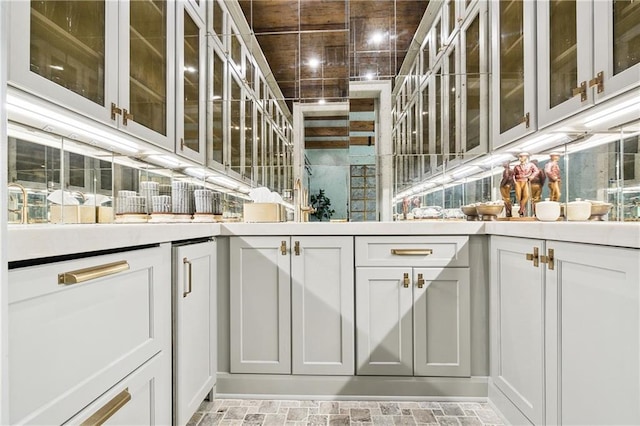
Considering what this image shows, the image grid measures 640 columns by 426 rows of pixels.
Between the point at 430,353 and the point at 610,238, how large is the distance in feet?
3.41

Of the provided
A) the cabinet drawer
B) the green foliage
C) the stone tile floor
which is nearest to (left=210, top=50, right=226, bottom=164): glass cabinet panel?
the green foliage

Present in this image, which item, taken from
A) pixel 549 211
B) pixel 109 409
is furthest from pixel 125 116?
pixel 549 211

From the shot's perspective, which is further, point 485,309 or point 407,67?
point 407,67

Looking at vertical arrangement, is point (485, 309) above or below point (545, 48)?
below

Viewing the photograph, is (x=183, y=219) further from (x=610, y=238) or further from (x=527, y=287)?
(x=610, y=238)

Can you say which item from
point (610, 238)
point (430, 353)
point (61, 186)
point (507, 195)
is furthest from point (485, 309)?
point (61, 186)

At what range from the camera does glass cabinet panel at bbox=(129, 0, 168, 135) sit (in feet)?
5.31

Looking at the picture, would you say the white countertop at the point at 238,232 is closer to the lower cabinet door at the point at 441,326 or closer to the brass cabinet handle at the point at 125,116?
the lower cabinet door at the point at 441,326

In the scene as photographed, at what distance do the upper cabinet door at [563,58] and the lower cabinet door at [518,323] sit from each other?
0.62 metres

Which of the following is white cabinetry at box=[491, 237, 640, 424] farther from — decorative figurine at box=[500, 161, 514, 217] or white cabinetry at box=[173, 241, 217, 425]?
white cabinetry at box=[173, 241, 217, 425]

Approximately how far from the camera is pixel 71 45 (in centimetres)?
127

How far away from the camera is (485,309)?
1.73m

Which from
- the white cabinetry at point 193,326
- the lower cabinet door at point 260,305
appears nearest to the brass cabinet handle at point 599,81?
the lower cabinet door at point 260,305

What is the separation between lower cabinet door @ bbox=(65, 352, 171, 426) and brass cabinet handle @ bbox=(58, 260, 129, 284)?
294mm
